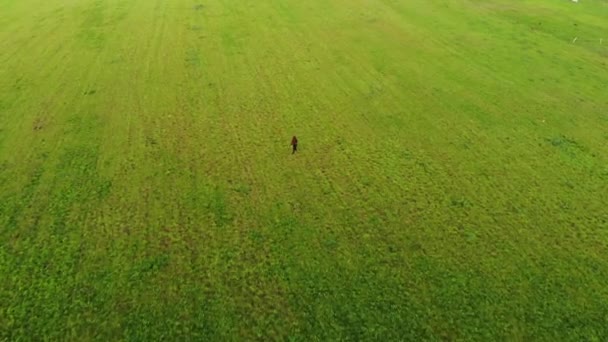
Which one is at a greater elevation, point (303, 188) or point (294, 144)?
point (294, 144)

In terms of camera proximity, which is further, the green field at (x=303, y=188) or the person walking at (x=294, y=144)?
the person walking at (x=294, y=144)

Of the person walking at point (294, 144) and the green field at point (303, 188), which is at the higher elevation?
the person walking at point (294, 144)

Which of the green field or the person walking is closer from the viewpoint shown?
the green field

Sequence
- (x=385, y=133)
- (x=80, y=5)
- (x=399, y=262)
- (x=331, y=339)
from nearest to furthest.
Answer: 1. (x=331, y=339)
2. (x=399, y=262)
3. (x=385, y=133)
4. (x=80, y=5)

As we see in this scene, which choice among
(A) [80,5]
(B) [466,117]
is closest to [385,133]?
(B) [466,117]

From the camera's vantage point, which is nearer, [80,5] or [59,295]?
[59,295]

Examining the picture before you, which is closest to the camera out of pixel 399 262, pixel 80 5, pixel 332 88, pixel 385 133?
pixel 399 262

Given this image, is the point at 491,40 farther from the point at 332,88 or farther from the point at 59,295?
the point at 59,295

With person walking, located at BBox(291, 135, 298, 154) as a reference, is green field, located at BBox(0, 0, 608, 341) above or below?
below
